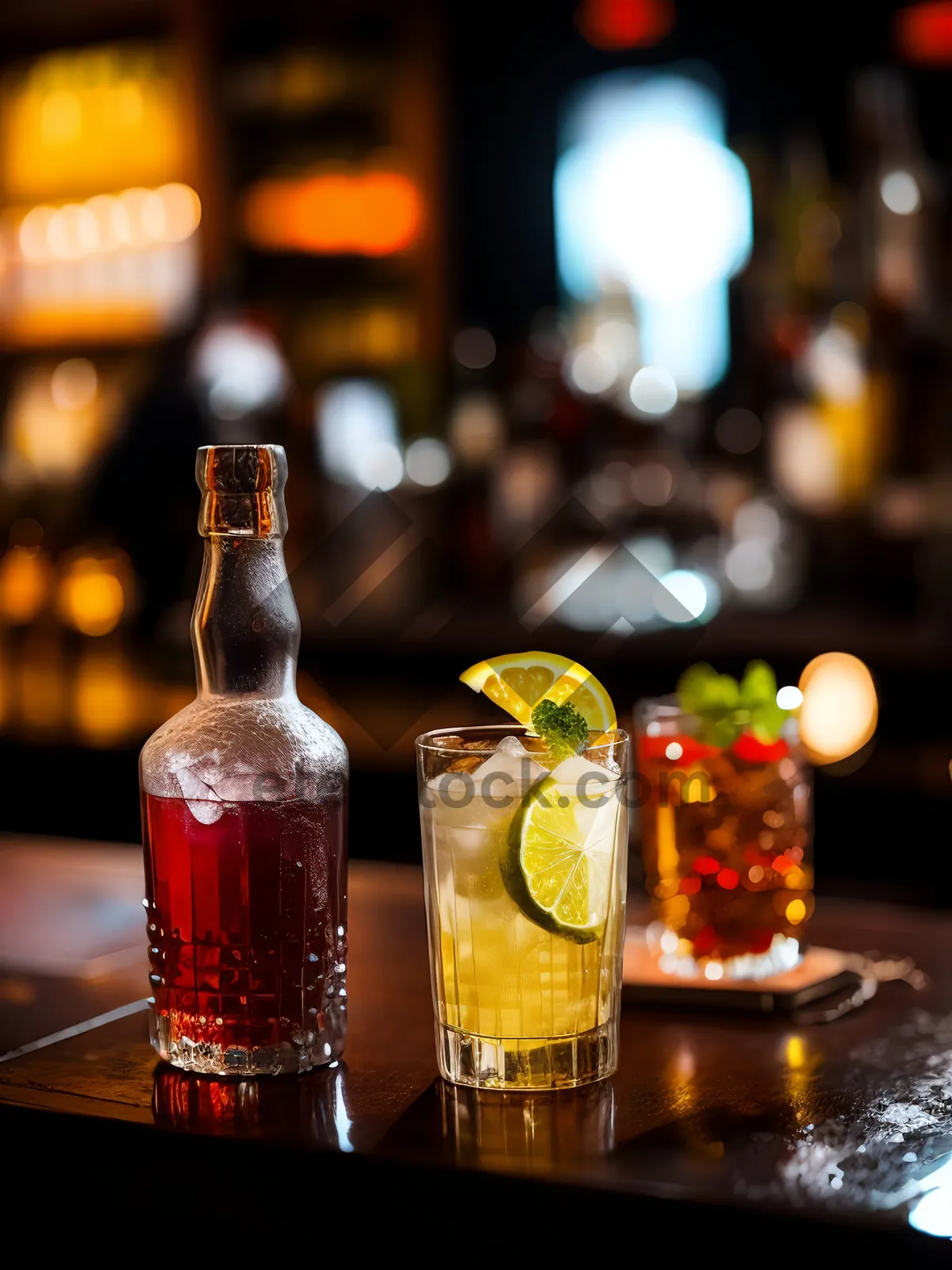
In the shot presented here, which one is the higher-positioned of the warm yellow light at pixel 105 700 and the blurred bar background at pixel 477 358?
the blurred bar background at pixel 477 358

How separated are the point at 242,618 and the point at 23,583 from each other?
317 centimetres

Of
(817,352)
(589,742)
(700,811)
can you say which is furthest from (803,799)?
(817,352)

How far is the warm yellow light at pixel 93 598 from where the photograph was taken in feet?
12.6

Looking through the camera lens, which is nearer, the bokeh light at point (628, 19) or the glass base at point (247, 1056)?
the glass base at point (247, 1056)

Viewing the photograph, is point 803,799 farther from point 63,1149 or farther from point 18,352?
point 18,352

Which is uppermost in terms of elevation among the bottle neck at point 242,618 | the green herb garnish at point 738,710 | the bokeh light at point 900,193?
the bokeh light at point 900,193

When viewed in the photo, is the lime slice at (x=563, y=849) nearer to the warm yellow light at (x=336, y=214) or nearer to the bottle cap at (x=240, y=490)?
the bottle cap at (x=240, y=490)

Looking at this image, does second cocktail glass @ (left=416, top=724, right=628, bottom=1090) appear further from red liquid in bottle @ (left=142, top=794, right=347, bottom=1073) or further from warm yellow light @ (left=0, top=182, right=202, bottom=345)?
warm yellow light @ (left=0, top=182, right=202, bottom=345)

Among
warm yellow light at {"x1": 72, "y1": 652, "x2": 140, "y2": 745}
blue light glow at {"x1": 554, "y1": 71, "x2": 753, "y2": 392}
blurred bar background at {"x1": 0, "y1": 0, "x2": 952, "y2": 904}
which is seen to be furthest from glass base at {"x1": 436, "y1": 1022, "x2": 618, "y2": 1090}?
blue light glow at {"x1": 554, "y1": 71, "x2": 753, "y2": 392}

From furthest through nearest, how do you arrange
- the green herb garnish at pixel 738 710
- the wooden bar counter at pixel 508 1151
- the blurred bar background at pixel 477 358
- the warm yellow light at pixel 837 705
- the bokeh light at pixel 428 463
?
the bokeh light at pixel 428 463 < the blurred bar background at pixel 477 358 < the warm yellow light at pixel 837 705 < the green herb garnish at pixel 738 710 < the wooden bar counter at pixel 508 1151

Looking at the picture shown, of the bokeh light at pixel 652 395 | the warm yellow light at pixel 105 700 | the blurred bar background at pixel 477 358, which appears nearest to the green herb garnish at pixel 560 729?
the blurred bar background at pixel 477 358

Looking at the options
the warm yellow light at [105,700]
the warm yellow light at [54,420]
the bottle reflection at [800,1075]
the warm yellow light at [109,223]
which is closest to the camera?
the bottle reflection at [800,1075]

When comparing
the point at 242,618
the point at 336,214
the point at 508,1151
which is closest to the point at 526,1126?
the point at 508,1151

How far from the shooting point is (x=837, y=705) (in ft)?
8.99
